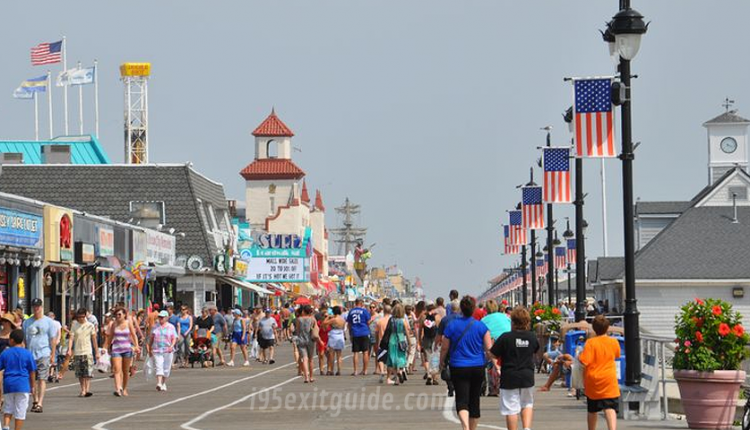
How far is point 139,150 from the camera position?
399 ft

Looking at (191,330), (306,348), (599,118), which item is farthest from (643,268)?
(599,118)

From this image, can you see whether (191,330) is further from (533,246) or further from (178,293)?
(178,293)

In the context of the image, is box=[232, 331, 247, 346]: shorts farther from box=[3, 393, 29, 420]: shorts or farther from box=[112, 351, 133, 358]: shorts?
box=[3, 393, 29, 420]: shorts

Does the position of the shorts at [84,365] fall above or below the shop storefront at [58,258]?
below

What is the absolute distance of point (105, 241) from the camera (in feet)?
170

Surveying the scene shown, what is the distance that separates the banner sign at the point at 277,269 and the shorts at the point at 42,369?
59.9 metres

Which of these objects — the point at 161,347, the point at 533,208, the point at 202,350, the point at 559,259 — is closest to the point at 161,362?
the point at 161,347

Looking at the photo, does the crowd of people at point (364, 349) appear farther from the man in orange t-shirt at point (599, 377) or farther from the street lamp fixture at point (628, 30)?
the street lamp fixture at point (628, 30)

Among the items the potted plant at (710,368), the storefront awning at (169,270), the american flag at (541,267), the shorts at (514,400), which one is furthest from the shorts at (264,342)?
the american flag at (541,267)

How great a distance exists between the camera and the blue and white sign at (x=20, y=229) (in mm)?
39000

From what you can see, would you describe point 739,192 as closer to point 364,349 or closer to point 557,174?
point 557,174

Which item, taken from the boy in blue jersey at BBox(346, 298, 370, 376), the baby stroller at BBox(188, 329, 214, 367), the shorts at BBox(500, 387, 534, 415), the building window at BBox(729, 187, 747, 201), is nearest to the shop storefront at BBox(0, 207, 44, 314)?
the baby stroller at BBox(188, 329, 214, 367)

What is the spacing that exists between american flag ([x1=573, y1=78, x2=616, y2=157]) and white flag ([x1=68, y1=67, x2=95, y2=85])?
74539 millimetres

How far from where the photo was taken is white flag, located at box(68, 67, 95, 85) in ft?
319
